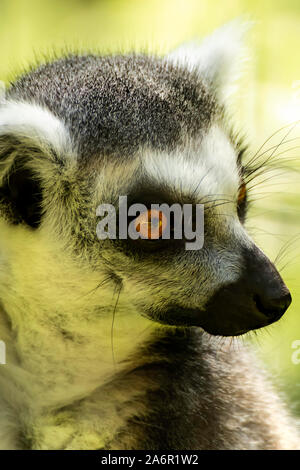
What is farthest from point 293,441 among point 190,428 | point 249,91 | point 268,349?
point 249,91

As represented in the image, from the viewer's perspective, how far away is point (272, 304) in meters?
1.76

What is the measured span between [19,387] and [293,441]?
111 cm

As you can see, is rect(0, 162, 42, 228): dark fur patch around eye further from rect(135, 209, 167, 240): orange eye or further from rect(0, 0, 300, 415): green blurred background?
rect(0, 0, 300, 415): green blurred background

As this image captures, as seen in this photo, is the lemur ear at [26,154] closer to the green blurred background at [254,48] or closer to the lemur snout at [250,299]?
the lemur snout at [250,299]

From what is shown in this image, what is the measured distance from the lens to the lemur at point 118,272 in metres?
1.81

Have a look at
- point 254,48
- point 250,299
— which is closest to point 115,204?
point 250,299

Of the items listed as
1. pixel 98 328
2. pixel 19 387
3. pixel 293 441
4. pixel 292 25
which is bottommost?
pixel 293 441

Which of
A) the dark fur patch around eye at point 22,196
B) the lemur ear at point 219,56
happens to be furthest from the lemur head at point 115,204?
the lemur ear at point 219,56

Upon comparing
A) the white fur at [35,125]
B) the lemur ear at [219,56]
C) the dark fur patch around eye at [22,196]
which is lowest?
the dark fur patch around eye at [22,196]

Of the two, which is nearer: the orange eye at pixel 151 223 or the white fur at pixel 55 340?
the orange eye at pixel 151 223

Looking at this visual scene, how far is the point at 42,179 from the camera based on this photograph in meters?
1.88

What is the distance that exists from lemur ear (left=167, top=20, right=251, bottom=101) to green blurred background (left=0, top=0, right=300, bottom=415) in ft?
0.45

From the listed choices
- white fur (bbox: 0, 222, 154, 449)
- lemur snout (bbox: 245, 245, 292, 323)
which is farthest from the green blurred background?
white fur (bbox: 0, 222, 154, 449)

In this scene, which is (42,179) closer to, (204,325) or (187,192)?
(187,192)
